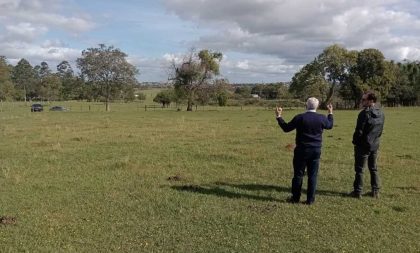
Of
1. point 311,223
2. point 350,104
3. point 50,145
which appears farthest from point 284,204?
point 350,104

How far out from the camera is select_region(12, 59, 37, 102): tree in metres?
165

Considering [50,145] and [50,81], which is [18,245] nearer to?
[50,145]

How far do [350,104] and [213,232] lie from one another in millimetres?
88249

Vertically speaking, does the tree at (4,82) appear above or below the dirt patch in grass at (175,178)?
above

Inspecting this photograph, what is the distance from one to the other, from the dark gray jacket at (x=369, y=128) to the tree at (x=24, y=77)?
159 metres

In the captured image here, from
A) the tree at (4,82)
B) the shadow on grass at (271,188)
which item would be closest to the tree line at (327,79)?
the tree at (4,82)

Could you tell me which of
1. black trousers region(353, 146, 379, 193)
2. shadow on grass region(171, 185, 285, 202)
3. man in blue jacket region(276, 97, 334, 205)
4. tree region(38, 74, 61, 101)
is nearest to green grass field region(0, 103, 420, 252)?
shadow on grass region(171, 185, 285, 202)

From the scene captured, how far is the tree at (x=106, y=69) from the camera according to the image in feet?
300

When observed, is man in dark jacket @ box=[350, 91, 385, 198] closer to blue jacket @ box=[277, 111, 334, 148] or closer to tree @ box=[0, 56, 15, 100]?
blue jacket @ box=[277, 111, 334, 148]

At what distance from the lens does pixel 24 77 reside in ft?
579

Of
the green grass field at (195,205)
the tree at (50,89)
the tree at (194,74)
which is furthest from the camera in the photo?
the tree at (50,89)

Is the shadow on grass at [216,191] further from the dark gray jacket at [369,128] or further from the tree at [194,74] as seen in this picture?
the tree at [194,74]

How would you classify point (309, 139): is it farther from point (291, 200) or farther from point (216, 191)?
point (216, 191)

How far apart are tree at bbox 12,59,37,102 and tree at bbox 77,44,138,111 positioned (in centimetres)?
7410
